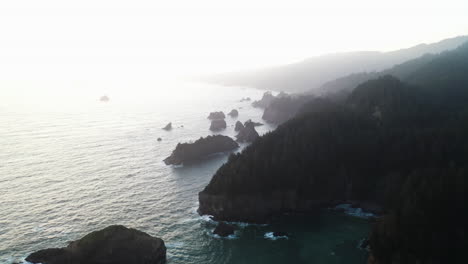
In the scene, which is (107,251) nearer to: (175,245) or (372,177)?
(175,245)

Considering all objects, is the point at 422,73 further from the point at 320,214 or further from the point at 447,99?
the point at 320,214

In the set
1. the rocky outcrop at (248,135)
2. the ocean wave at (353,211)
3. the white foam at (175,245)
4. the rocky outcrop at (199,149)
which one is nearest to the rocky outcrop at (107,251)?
the white foam at (175,245)

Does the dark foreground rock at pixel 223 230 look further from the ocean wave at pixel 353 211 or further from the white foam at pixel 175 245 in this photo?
the ocean wave at pixel 353 211

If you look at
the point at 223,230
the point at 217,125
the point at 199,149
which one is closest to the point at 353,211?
the point at 223,230

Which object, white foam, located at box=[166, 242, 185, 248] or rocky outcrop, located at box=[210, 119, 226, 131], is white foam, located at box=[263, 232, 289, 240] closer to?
white foam, located at box=[166, 242, 185, 248]

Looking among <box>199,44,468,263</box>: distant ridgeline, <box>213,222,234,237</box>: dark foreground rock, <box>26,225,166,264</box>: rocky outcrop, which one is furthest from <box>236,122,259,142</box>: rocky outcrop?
<box>26,225,166,264</box>: rocky outcrop

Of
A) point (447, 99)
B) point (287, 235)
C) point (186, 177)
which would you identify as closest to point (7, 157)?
point (186, 177)
